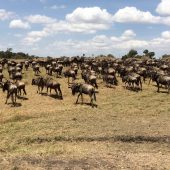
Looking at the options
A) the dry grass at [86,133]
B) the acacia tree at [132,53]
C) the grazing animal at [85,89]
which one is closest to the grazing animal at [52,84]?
the dry grass at [86,133]

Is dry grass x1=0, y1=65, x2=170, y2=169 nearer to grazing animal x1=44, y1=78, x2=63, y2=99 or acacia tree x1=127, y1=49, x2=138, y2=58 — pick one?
grazing animal x1=44, y1=78, x2=63, y2=99

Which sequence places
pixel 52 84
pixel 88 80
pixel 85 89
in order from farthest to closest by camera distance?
pixel 88 80 → pixel 52 84 → pixel 85 89

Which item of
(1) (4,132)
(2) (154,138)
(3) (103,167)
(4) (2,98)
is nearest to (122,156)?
(3) (103,167)

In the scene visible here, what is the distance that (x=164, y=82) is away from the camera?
43.8m

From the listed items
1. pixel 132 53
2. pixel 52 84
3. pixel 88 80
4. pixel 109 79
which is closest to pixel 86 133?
pixel 52 84

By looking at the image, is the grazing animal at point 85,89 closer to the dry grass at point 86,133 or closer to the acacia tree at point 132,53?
the dry grass at point 86,133

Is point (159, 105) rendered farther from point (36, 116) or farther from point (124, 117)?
point (36, 116)

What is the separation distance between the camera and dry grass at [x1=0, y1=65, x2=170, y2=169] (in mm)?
18797

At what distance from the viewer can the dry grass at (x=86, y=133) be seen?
18797mm

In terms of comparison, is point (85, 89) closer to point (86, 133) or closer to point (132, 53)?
point (86, 133)

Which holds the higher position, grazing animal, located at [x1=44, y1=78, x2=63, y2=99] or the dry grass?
grazing animal, located at [x1=44, y1=78, x2=63, y2=99]

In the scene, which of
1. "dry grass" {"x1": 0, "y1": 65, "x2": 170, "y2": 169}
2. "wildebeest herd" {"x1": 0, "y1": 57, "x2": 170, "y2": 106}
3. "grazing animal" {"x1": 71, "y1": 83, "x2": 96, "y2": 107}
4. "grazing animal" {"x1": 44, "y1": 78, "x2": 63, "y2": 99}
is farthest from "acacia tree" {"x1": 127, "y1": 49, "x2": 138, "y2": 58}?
"grazing animal" {"x1": 71, "y1": 83, "x2": 96, "y2": 107}

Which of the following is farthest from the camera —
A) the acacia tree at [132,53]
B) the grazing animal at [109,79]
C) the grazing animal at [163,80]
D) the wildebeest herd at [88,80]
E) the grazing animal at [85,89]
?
the acacia tree at [132,53]

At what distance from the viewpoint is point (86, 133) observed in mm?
24656
